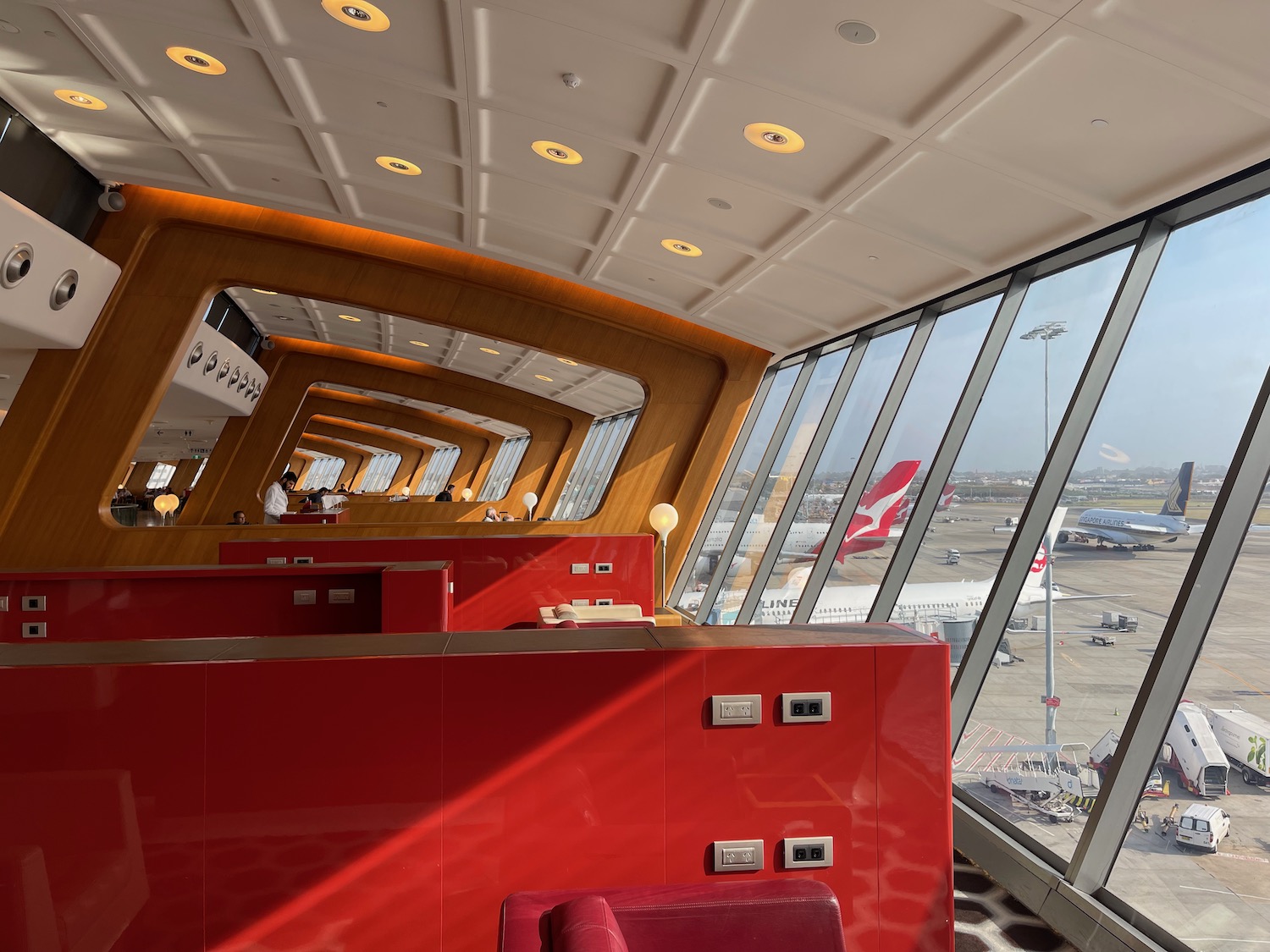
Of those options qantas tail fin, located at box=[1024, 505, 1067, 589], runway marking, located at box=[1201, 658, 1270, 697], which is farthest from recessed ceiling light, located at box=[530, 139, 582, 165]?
runway marking, located at box=[1201, 658, 1270, 697]

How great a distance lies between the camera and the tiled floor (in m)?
3.33

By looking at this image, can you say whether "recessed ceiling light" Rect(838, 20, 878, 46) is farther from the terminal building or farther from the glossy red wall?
the glossy red wall

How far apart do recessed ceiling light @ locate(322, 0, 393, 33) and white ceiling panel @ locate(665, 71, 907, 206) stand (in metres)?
1.85

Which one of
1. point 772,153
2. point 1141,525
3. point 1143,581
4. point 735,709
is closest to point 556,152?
point 772,153

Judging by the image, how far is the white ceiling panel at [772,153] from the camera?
4922mm

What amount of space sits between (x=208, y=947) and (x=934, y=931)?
219cm

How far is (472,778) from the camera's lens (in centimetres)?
250

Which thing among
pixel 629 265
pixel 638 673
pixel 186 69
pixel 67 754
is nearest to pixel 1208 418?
pixel 638 673

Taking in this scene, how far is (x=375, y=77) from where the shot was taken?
575 cm

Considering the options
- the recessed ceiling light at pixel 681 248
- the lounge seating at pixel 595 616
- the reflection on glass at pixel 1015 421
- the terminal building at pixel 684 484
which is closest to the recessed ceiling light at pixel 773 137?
the terminal building at pixel 684 484

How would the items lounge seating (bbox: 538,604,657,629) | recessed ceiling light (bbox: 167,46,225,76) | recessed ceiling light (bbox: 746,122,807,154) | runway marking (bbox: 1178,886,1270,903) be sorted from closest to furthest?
runway marking (bbox: 1178,886,1270,903) → recessed ceiling light (bbox: 746,122,807,154) → recessed ceiling light (bbox: 167,46,225,76) → lounge seating (bbox: 538,604,657,629)

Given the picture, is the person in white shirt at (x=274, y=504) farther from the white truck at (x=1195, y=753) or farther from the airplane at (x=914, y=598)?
the white truck at (x=1195, y=753)

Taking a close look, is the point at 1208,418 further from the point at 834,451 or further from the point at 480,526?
the point at 480,526

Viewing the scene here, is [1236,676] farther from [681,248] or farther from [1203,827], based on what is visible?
[681,248]
